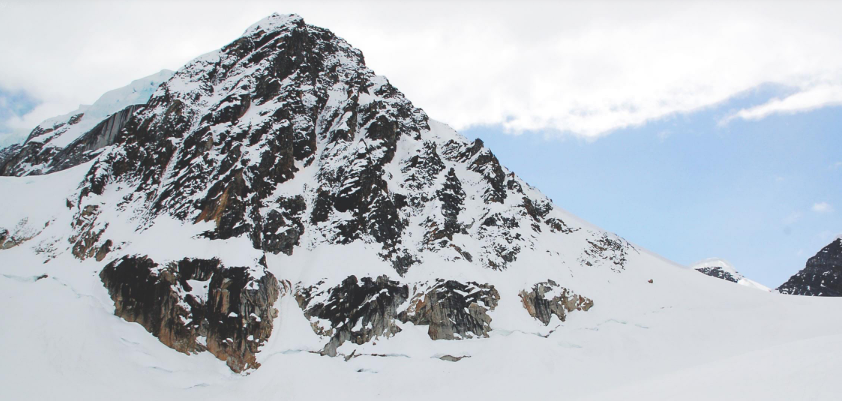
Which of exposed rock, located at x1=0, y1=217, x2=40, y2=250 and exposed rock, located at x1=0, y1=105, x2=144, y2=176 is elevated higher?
exposed rock, located at x1=0, y1=105, x2=144, y2=176

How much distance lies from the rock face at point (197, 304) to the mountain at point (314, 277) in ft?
0.49

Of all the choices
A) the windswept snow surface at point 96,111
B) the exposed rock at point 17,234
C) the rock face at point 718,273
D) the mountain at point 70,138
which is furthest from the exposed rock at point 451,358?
the rock face at point 718,273

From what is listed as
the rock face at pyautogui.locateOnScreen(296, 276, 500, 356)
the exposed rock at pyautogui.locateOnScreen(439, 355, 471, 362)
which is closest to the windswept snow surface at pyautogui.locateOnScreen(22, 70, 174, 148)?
the rock face at pyautogui.locateOnScreen(296, 276, 500, 356)

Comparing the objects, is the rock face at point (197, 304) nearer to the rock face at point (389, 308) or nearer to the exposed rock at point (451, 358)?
the rock face at point (389, 308)

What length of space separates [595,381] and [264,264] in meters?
29.0

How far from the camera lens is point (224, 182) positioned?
40.5 metres

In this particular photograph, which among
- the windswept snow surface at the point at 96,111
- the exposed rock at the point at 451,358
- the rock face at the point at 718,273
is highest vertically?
the windswept snow surface at the point at 96,111

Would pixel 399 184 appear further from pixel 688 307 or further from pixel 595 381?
pixel 688 307

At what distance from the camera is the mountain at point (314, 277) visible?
2875 cm

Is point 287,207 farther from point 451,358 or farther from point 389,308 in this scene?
point 451,358

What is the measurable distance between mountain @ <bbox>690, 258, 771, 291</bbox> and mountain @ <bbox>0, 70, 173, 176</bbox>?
381 feet

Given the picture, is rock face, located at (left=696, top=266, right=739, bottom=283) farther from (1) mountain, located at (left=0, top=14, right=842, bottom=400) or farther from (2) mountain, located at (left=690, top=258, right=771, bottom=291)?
(1) mountain, located at (left=0, top=14, right=842, bottom=400)

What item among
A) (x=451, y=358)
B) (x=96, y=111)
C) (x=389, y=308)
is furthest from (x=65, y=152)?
(x=451, y=358)

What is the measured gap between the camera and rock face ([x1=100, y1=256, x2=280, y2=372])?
99.8 feet
